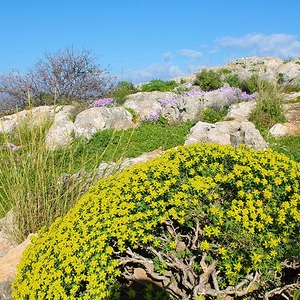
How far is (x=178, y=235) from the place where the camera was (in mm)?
2826

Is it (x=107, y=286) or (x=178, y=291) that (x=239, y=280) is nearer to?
A: (x=178, y=291)

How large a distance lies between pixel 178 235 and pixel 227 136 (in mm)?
5657

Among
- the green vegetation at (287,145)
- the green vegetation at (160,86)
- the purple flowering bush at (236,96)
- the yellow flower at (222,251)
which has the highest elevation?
the green vegetation at (160,86)

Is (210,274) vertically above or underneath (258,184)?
underneath

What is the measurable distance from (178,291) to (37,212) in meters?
2.34

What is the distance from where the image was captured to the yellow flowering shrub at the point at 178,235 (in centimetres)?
253

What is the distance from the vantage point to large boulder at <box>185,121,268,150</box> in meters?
7.72

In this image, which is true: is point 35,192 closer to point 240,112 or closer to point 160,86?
point 240,112

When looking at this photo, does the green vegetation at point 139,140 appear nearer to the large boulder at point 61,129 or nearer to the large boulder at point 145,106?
the large boulder at point 61,129

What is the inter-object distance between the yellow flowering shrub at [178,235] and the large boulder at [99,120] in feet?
23.8

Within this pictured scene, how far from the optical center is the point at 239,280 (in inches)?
108

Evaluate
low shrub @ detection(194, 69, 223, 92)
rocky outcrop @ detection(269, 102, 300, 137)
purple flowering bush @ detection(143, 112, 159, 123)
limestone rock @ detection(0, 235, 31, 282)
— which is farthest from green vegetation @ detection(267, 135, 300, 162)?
low shrub @ detection(194, 69, 223, 92)

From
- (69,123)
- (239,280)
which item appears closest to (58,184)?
(239,280)

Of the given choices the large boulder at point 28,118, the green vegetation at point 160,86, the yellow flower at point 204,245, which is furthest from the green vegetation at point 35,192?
the green vegetation at point 160,86
